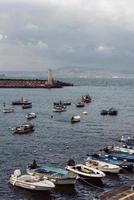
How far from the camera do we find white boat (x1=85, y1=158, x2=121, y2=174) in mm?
72750

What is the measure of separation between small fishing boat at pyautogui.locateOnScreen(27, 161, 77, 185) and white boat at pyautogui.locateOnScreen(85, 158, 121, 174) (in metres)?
7.35

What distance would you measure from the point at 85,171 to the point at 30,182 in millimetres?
9995

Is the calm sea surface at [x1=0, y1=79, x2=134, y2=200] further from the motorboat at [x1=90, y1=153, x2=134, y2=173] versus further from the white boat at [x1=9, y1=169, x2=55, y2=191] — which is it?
the motorboat at [x1=90, y1=153, x2=134, y2=173]

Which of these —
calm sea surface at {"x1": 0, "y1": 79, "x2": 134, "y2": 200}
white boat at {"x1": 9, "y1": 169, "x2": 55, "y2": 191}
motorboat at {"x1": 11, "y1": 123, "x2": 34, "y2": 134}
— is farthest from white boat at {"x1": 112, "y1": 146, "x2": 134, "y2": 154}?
motorboat at {"x1": 11, "y1": 123, "x2": 34, "y2": 134}

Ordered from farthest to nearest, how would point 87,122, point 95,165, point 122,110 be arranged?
1. point 122,110
2. point 87,122
3. point 95,165

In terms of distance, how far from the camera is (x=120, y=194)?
57.6 m

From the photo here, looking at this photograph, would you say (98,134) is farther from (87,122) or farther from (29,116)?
(29,116)

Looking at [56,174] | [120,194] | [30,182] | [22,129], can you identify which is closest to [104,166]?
[56,174]

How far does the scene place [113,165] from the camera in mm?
74125

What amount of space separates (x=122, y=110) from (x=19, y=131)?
251 feet

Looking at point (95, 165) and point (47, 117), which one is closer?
point (95, 165)

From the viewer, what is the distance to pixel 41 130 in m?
119

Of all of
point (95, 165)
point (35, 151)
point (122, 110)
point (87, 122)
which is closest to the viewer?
point (95, 165)

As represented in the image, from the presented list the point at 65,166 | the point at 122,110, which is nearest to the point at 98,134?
the point at 65,166
